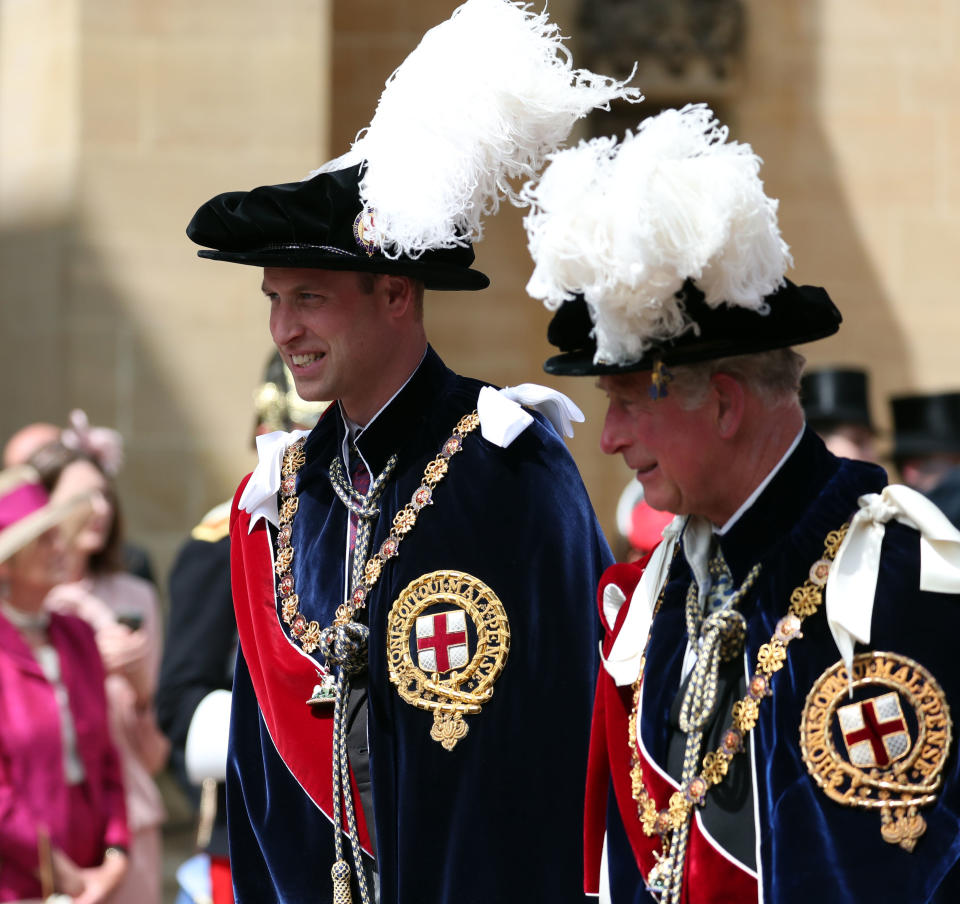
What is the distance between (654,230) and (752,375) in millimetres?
284

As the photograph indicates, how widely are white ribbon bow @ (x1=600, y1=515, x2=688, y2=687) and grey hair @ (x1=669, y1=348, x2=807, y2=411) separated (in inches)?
10.0

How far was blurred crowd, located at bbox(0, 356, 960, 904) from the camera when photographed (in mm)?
4020

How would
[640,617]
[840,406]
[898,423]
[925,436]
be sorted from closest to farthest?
[640,617], [840,406], [925,436], [898,423]

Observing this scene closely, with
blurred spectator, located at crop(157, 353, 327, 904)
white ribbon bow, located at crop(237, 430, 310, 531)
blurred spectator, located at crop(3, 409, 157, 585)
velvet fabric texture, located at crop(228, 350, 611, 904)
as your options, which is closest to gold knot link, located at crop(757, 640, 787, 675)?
velvet fabric texture, located at crop(228, 350, 611, 904)

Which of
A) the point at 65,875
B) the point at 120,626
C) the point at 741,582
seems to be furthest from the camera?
the point at 120,626

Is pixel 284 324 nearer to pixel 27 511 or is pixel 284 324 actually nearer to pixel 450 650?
pixel 450 650

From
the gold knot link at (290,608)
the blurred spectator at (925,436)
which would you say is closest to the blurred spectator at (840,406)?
the blurred spectator at (925,436)

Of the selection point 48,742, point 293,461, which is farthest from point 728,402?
point 48,742

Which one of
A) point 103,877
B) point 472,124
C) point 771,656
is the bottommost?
point 103,877

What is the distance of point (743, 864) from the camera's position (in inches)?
91.0

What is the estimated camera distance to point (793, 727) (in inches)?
89.7

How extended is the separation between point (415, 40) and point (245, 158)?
1.99 meters

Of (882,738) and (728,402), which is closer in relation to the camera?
(882,738)

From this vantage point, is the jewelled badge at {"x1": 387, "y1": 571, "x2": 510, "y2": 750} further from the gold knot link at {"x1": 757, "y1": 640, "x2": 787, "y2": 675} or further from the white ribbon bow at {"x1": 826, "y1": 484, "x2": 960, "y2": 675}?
the white ribbon bow at {"x1": 826, "y1": 484, "x2": 960, "y2": 675}
